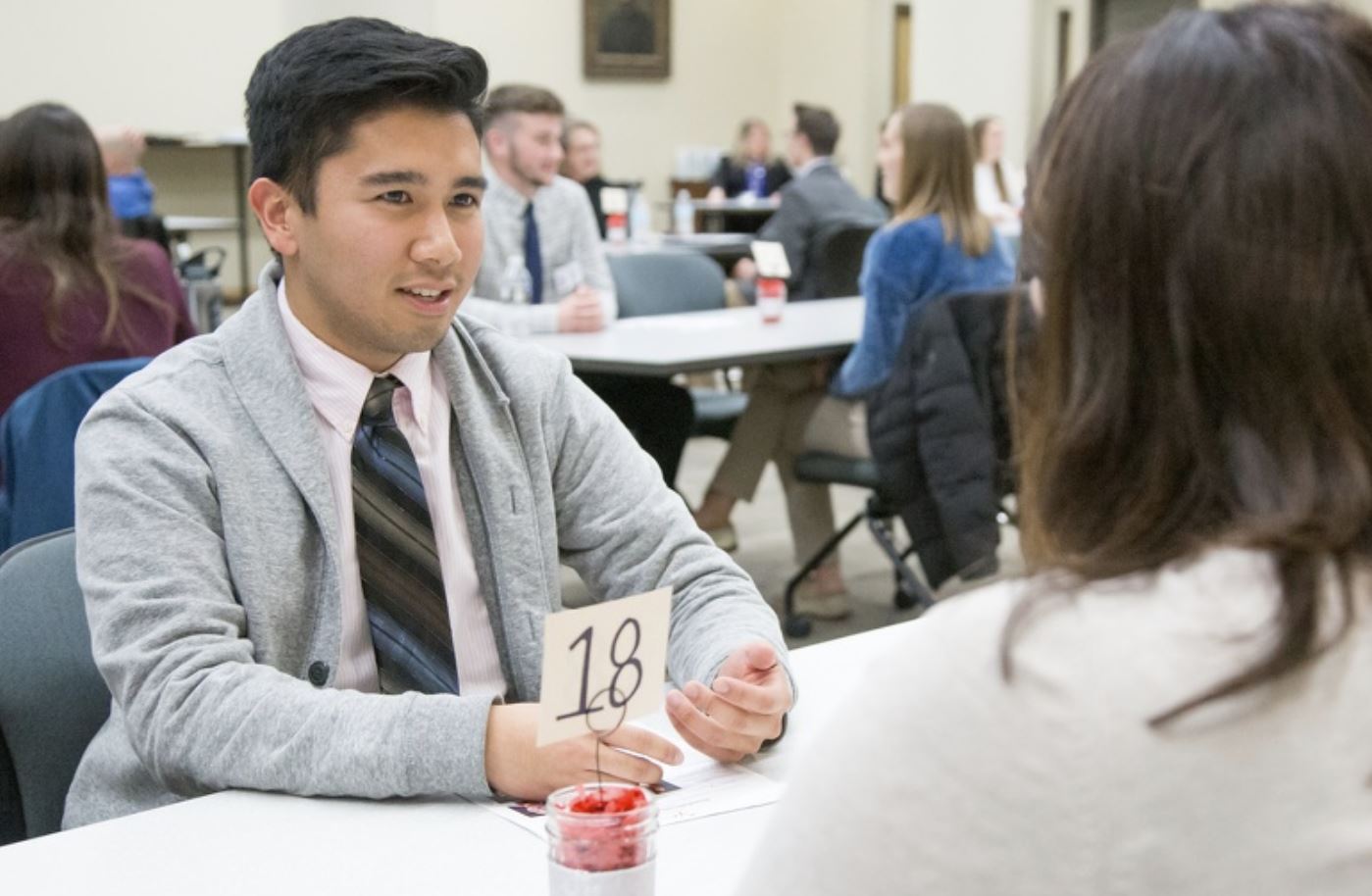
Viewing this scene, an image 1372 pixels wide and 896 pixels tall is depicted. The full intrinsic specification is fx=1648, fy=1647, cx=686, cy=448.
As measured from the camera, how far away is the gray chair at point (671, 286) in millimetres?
5332

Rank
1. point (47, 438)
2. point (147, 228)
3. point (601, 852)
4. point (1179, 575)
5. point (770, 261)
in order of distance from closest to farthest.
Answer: point (1179, 575)
point (601, 852)
point (47, 438)
point (770, 261)
point (147, 228)

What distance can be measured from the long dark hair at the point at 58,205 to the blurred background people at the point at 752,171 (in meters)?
8.28

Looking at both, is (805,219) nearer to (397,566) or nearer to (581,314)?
(581,314)

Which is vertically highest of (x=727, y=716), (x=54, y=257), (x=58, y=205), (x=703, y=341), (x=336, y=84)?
(x=336, y=84)

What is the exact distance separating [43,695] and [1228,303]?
1.29m

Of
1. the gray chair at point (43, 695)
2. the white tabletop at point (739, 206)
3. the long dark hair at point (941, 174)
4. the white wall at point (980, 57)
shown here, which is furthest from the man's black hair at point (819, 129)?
the gray chair at point (43, 695)

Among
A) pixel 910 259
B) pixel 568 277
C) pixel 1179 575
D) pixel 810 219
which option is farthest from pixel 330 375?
pixel 810 219

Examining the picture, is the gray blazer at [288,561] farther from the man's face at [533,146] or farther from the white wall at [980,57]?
the white wall at [980,57]

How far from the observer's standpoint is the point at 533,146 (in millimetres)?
4863

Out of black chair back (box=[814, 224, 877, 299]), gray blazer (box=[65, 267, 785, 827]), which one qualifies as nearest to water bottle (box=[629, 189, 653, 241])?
black chair back (box=[814, 224, 877, 299])

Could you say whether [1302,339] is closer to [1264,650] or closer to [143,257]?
[1264,650]

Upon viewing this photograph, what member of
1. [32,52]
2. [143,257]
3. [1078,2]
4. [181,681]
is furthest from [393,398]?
[1078,2]

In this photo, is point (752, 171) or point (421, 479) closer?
point (421, 479)

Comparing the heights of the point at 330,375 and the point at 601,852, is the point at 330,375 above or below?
above
